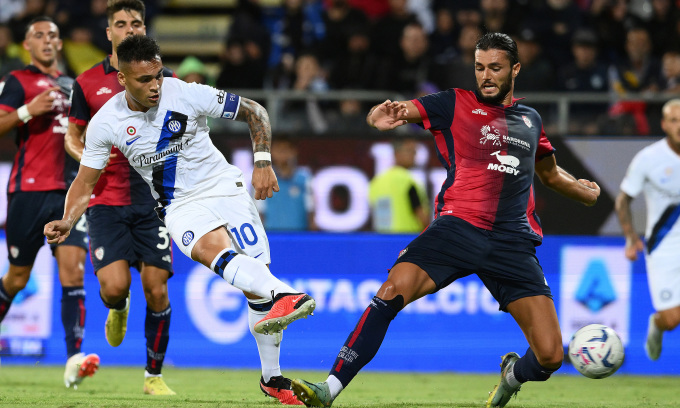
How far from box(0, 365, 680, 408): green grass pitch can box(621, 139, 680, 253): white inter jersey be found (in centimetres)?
144

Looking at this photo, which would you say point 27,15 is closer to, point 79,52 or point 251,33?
point 79,52

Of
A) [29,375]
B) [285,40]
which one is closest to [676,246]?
[29,375]

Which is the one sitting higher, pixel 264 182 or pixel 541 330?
pixel 264 182

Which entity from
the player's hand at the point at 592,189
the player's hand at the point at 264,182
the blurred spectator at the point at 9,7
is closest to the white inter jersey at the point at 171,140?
the player's hand at the point at 264,182

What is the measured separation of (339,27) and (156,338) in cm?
763

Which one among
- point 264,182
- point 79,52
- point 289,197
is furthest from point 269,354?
point 79,52

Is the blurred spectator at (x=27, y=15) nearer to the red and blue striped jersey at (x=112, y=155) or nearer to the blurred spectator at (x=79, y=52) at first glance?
the blurred spectator at (x=79, y=52)

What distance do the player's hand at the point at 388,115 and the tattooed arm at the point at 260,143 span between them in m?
0.77

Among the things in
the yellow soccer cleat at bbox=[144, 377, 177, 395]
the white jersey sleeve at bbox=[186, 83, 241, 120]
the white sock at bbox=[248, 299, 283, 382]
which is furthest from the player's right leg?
the yellow soccer cleat at bbox=[144, 377, 177, 395]

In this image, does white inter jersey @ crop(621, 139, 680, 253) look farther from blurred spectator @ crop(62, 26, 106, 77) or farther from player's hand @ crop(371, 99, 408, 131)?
blurred spectator @ crop(62, 26, 106, 77)

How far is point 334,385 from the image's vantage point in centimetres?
561

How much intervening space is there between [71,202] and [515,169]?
286cm

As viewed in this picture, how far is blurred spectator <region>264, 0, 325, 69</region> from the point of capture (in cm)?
1468

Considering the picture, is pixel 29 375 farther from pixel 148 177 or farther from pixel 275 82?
pixel 275 82
